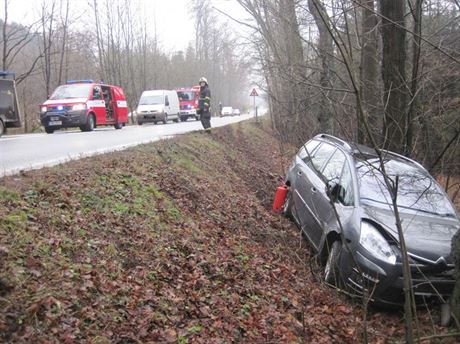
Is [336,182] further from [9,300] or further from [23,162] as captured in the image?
[23,162]

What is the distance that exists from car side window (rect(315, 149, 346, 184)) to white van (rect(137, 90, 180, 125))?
23056 mm

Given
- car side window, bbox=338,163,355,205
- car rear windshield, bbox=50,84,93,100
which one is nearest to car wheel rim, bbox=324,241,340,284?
car side window, bbox=338,163,355,205

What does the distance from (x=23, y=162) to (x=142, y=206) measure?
3.03 metres

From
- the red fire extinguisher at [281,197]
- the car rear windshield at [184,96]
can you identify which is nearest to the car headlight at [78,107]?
the red fire extinguisher at [281,197]

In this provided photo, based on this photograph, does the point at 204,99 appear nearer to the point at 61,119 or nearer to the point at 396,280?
the point at 61,119

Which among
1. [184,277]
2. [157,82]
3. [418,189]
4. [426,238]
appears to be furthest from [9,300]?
[157,82]

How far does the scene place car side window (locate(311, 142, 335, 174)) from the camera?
306 inches

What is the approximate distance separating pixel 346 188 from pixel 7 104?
45.9 feet

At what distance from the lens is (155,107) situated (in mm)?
29547

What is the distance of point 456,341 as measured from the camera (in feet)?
13.6

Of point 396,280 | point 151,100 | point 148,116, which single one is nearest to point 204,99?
point 396,280

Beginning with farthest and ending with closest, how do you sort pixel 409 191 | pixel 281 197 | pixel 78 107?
1. pixel 78 107
2. pixel 281 197
3. pixel 409 191

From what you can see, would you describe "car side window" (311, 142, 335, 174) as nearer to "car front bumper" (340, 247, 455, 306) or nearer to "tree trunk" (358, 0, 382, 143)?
"tree trunk" (358, 0, 382, 143)

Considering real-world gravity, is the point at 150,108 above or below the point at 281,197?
above
